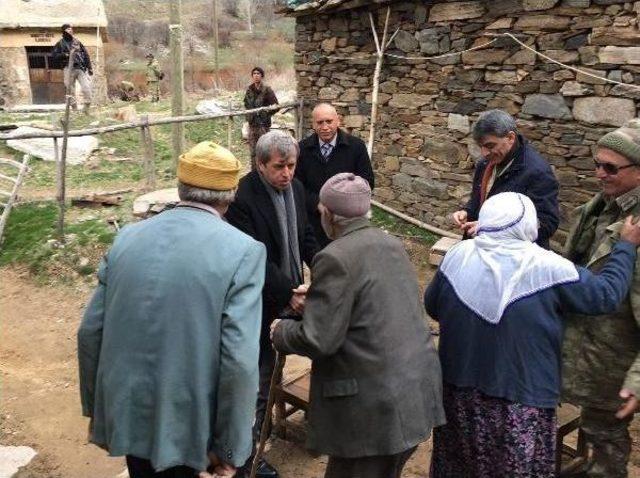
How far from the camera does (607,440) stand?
254 centimetres

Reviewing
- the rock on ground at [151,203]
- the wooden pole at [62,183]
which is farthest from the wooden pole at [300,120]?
the wooden pole at [62,183]

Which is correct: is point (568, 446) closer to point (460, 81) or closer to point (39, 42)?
point (460, 81)

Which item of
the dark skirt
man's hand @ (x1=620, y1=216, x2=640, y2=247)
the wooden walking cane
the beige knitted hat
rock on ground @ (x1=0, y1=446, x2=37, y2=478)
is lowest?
rock on ground @ (x1=0, y1=446, x2=37, y2=478)

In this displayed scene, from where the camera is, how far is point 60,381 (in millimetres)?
4594

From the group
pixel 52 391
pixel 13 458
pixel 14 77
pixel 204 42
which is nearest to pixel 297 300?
pixel 13 458

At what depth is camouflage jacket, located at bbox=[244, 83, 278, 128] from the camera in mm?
9047

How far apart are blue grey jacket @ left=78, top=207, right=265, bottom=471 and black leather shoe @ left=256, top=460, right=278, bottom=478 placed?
3.73ft

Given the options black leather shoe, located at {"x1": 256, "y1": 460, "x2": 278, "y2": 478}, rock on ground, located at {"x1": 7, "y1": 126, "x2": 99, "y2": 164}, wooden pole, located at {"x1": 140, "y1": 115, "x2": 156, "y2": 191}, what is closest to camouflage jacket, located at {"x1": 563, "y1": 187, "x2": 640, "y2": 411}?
black leather shoe, located at {"x1": 256, "y1": 460, "x2": 278, "y2": 478}

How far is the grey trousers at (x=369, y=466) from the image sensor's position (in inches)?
87.6

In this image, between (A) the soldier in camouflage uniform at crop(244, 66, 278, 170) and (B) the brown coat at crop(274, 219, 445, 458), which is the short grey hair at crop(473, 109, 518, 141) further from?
(A) the soldier in camouflage uniform at crop(244, 66, 278, 170)

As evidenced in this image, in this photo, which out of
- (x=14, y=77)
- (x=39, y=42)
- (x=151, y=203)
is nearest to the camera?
(x=151, y=203)

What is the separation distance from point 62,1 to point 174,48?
11.5 metres

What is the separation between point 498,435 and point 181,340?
1.22 meters

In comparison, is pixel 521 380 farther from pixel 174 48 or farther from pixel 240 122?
pixel 240 122
